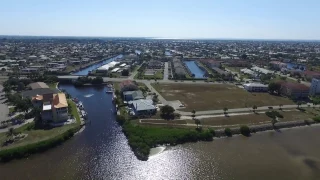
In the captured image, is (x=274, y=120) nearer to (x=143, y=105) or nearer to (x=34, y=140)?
(x=143, y=105)

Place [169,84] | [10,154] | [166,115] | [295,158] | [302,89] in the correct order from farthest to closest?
[169,84] → [302,89] → [166,115] → [295,158] → [10,154]

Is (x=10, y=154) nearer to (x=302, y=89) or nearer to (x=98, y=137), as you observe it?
(x=98, y=137)

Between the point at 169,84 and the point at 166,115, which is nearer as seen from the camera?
the point at 166,115

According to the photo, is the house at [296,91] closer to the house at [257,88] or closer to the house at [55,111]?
the house at [257,88]

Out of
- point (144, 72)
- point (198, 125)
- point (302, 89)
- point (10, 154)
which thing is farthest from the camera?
point (144, 72)

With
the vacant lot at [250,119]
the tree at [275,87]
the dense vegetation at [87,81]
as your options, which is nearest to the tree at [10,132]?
the vacant lot at [250,119]

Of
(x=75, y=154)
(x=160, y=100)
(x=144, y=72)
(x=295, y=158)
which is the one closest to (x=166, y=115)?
(x=160, y=100)

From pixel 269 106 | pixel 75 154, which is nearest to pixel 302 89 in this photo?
pixel 269 106
